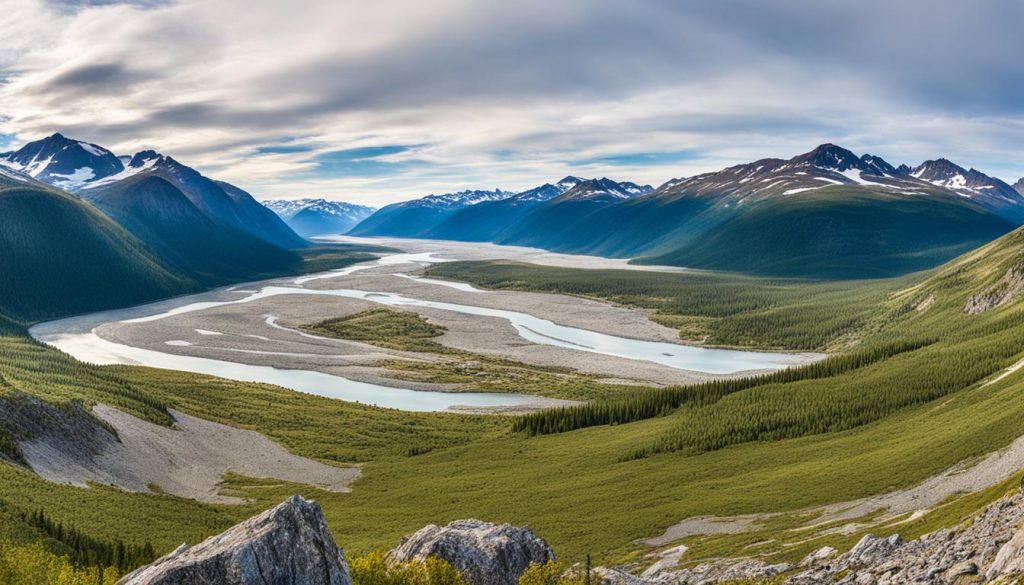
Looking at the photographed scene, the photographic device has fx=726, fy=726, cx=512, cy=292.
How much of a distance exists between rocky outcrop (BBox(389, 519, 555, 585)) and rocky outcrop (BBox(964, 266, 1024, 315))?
125600 mm

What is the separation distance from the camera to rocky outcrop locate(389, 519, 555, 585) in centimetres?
4075

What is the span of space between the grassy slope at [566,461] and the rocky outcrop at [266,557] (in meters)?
27.9

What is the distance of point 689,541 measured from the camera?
58094 millimetres

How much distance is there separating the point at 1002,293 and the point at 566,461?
98689 millimetres

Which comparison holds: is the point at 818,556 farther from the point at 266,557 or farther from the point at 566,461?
the point at 566,461

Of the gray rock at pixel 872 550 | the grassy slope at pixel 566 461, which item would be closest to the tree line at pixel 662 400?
the grassy slope at pixel 566 461

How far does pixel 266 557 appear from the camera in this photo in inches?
1199

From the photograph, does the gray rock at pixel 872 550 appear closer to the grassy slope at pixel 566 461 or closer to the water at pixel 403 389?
the grassy slope at pixel 566 461

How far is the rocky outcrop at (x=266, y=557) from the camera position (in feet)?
96.0

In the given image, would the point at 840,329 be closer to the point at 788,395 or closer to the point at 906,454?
the point at 788,395

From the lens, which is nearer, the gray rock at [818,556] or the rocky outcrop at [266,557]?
the rocky outcrop at [266,557]

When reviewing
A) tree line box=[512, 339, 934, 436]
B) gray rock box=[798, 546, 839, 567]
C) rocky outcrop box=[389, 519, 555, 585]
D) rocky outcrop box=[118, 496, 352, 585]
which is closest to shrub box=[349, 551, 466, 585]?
rocky outcrop box=[389, 519, 555, 585]

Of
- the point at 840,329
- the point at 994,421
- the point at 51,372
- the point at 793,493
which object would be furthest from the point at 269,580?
the point at 840,329

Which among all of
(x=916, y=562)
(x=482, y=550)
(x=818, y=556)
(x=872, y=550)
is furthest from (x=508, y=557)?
(x=916, y=562)
